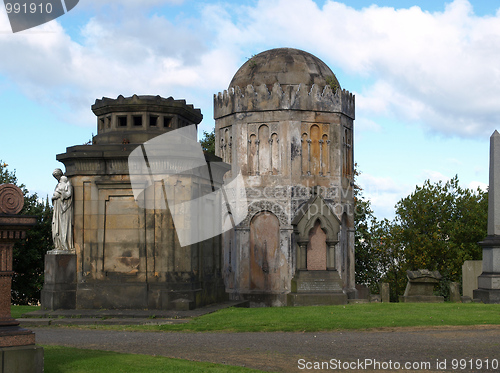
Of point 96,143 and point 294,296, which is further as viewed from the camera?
point 294,296

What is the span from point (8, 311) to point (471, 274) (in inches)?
883

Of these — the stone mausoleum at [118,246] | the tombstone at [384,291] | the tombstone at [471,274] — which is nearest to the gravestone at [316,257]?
the tombstone at [384,291]

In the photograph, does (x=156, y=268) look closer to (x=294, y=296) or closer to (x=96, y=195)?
(x=96, y=195)

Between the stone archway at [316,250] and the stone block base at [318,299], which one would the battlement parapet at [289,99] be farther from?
the stone block base at [318,299]

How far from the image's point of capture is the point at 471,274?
2828 centimetres

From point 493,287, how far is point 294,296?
7581 millimetres

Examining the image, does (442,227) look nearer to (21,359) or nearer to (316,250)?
(316,250)

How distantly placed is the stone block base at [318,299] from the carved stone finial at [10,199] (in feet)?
53.0

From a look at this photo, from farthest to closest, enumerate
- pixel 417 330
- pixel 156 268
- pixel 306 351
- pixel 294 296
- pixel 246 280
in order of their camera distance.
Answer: pixel 246 280 → pixel 294 296 → pixel 156 268 → pixel 417 330 → pixel 306 351

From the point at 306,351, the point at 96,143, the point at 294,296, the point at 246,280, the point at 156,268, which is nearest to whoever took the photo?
the point at 306,351

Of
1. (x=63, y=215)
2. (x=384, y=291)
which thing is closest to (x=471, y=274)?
(x=384, y=291)

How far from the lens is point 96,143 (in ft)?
72.2

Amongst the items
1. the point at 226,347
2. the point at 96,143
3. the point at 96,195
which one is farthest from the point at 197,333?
the point at 96,143

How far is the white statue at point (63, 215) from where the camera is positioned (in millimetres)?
20453
